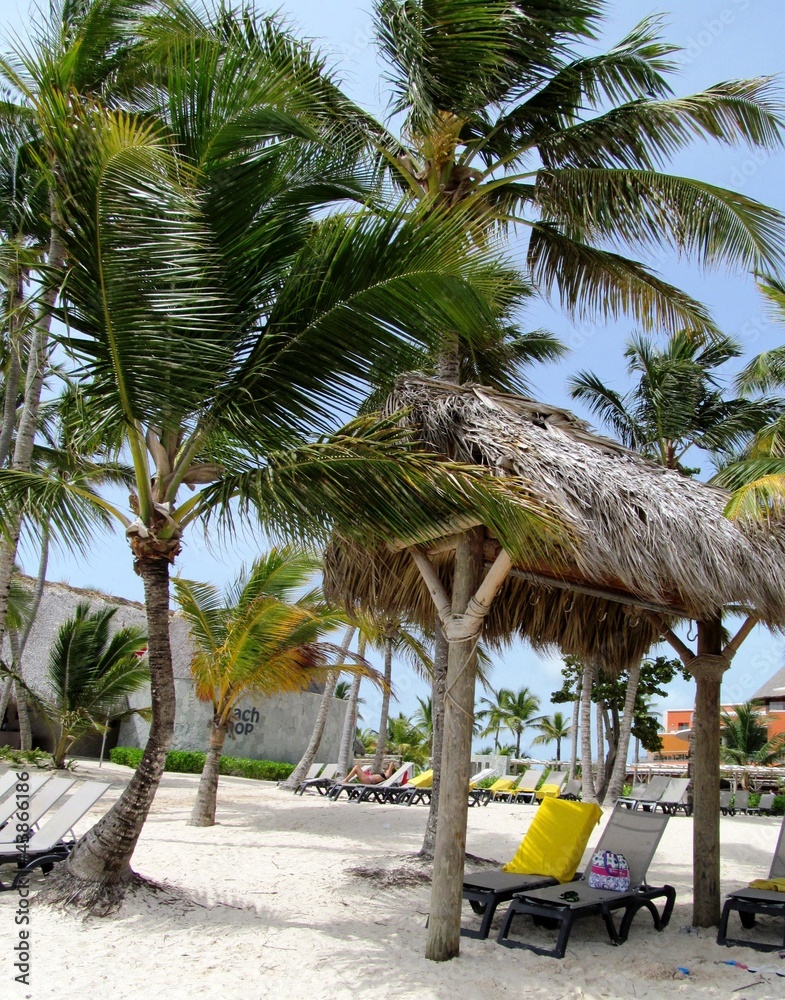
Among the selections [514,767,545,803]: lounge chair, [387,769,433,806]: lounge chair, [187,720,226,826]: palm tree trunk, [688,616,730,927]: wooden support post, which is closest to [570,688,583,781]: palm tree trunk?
[514,767,545,803]: lounge chair

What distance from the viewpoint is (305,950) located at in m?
5.01

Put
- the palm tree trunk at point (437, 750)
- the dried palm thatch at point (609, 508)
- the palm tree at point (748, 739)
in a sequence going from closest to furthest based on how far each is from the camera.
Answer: the dried palm thatch at point (609, 508), the palm tree trunk at point (437, 750), the palm tree at point (748, 739)

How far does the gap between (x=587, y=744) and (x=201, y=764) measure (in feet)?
31.5

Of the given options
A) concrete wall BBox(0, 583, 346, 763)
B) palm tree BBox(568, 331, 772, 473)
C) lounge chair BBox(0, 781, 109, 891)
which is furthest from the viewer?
concrete wall BBox(0, 583, 346, 763)

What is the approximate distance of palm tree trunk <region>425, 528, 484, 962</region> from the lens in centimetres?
489

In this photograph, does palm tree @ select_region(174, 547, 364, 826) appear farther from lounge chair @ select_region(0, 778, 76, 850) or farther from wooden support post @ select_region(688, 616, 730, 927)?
wooden support post @ select_region(688, 616, 730, 927)

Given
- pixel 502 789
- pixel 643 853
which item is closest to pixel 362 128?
pixel 643 853

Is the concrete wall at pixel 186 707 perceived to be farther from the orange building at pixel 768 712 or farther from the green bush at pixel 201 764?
the orange building at pixel 768 712

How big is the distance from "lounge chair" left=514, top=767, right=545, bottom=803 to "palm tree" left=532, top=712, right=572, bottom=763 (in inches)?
970

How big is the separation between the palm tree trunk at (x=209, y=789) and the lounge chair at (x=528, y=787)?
9547 millimetres

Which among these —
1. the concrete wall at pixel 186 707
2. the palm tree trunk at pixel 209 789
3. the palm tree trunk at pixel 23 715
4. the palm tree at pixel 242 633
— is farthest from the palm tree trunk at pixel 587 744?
the palm tree trunk at pixel 23 715

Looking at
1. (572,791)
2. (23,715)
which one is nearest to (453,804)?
(23,715)

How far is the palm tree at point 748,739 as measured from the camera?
2841cm

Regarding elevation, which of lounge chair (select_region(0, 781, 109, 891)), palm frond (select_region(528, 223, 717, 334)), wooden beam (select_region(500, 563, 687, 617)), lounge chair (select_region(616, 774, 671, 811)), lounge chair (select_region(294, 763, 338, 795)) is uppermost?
palm frond (select_region(528, 223, 717, 334))
